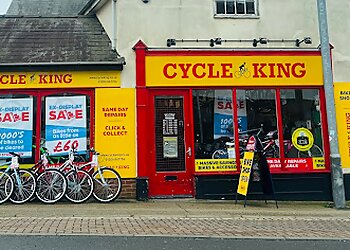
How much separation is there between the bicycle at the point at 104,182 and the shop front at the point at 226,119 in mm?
704

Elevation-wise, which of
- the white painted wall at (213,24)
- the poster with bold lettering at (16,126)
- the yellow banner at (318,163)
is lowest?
the yellow banner at (318,163)

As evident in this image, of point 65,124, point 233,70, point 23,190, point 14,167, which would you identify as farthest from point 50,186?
point 233,70

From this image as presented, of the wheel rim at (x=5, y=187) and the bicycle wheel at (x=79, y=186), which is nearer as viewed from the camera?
the wheel rim at (x=5, y=187)

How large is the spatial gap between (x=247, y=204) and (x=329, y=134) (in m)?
2.66

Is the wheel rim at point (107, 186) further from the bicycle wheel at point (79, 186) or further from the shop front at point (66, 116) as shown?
the shop front at point (66, 116)

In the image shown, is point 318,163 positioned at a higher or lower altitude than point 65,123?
lower

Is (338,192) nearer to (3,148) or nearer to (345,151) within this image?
(345,151)

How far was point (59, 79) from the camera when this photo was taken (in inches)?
403

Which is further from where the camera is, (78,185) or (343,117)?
(343,117)

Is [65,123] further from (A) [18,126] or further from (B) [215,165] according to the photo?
(B) [215,165]

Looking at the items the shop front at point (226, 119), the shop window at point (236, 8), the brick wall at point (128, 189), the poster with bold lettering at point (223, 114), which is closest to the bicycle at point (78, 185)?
the brick wall at point (128, 189)

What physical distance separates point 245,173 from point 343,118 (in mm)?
3385

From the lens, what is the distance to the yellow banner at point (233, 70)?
1052cm

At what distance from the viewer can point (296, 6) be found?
11250 millimetres
